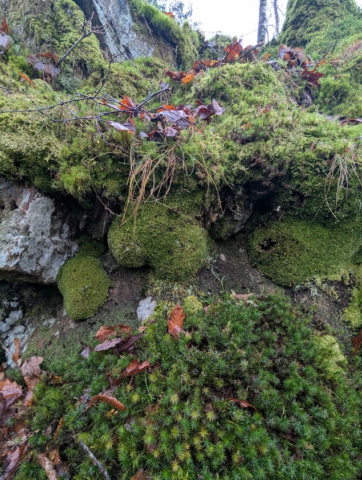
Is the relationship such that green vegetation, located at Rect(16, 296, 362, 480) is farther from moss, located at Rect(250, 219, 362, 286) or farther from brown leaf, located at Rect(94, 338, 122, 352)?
moss, located at Rect(250, 219, 362, 286)

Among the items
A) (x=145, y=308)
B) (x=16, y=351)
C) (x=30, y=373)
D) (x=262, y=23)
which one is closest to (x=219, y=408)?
(x=145, y=308)

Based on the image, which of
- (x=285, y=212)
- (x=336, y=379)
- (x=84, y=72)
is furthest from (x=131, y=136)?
(x=336, y=379)

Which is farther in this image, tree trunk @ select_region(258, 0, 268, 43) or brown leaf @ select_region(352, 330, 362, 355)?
tree trunk @ select_region(258, 0, 268, 43)

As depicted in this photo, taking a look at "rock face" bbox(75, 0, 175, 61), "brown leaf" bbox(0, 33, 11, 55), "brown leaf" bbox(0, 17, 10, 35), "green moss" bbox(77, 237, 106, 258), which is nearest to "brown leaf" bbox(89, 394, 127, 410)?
"green moss" bbox(77, 237, 106, 258)

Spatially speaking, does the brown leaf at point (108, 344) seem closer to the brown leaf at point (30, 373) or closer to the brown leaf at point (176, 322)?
the brown leaf at point (176, 322)

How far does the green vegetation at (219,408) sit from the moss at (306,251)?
981mm

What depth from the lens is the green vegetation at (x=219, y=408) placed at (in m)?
1.62

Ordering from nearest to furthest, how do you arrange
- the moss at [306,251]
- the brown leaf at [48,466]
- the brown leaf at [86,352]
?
1. the brown leaf at [48,466]
2. the brown leaf at [86,352]
3. the moss at [306,251]

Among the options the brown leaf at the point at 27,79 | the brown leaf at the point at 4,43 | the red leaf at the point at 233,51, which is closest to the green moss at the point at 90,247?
the brown leaf at the point at 27,79

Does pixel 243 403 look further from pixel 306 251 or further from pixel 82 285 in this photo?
pixel 82 285

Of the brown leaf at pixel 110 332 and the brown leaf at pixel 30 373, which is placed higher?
the brown leaf at pixel 110 332

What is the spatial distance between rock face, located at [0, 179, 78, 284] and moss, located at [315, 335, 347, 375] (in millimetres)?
3290

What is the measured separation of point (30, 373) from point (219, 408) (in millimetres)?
2139

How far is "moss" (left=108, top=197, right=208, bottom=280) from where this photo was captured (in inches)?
123
